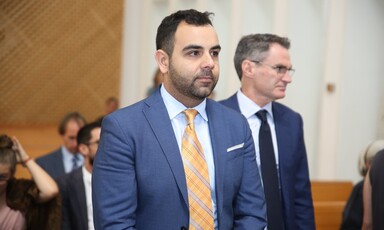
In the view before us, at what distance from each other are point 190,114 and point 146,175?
0.30m

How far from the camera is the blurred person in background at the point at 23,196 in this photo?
3344 millimetres

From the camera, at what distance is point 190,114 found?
7.57ft

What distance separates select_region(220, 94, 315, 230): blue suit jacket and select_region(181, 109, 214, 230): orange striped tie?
94 centimetres

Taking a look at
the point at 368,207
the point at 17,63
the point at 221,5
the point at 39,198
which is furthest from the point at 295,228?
the point at 17,63

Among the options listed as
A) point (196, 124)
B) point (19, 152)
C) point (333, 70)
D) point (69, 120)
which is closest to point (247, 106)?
point (196, 124)

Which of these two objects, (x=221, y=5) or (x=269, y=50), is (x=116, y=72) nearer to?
(x=221, y=5)

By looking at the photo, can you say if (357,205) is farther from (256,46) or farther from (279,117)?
(256,46)

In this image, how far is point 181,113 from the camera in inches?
91.7

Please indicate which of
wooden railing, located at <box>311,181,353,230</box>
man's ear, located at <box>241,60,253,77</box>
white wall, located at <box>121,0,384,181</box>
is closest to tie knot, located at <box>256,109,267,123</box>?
man's ear, located at <box>241,60,253,77</box>

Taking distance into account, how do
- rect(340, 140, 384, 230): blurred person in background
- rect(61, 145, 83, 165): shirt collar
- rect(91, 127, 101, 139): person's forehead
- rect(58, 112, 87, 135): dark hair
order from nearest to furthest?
1. rect(340, 140, 384, 230): blurred person in background
2. rect(91, 127, 101, 139): person's forehead
3. rect(61, 145, 83, 165): shirt collar
4. rect(58, 112, 87, 135): dark hair

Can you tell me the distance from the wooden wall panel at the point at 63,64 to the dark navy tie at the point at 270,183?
557 cm

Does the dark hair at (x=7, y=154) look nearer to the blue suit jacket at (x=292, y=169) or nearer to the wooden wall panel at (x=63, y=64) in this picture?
the blue suit jacket at (x=292, y=169)

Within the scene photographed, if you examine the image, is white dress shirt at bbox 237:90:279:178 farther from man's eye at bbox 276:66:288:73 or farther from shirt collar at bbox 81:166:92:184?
shirt collar at bbox 81:166:92:184

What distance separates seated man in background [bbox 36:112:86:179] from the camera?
16.0ft
